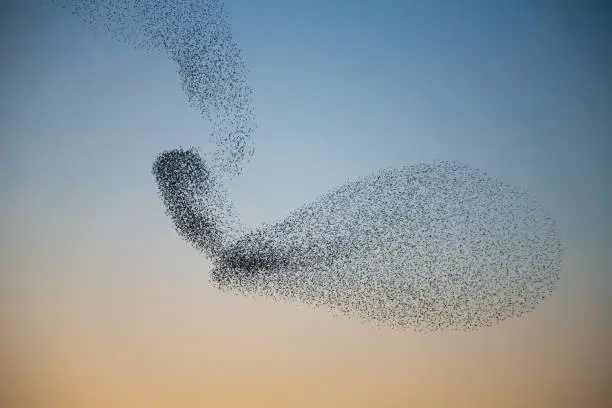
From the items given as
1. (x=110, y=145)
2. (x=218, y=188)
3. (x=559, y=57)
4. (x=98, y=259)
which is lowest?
(x=98, y=259)

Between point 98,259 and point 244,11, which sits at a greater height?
point 244,11

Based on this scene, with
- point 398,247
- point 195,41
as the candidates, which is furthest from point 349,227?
point 195,41

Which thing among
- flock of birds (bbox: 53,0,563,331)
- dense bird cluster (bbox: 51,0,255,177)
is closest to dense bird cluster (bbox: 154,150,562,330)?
flock of birds (bbox: 53,0,563,331)

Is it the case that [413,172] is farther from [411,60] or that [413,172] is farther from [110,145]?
[110,145]

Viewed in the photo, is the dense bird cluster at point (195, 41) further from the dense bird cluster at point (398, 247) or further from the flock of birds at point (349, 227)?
the dense bird cluster at point (398, 247)

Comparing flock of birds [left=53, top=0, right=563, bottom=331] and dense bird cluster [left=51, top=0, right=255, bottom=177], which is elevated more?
dense bird cluster [left=51, top=0, right=255, bottom=177]

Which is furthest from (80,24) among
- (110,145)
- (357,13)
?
(357,13)

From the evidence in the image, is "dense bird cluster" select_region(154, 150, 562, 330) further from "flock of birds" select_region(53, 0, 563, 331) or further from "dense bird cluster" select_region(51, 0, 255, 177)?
"dense bird cluster" select_region(51, 0, 255, 177)

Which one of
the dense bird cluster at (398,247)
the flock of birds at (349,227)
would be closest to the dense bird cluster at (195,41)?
the flock of birds at (349,227)
